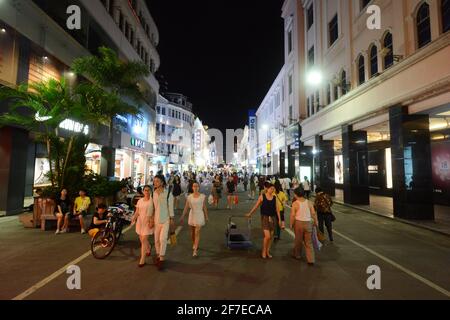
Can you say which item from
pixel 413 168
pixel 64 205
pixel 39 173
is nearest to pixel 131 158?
pixel 39 173

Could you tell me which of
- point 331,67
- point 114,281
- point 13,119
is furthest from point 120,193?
point 331,67

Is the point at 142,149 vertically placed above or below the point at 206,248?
above

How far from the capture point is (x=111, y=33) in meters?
21.7

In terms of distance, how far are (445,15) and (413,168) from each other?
6.29 metres

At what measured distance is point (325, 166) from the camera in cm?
2284

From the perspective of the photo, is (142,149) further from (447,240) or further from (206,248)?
(447,240)

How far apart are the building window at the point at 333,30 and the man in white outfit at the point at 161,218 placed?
20936 millimetres

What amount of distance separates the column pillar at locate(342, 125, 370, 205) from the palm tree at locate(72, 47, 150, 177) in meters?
13.7

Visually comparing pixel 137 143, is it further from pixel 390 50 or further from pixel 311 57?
pixel 390 50

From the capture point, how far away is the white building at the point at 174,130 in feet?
195

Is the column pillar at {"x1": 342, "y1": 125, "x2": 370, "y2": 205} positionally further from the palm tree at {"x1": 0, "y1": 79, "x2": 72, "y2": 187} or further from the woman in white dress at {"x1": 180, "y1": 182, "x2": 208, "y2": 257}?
the palm tree at {"x1": 0, "y1": 79, "x2": 72, "y2": 187}

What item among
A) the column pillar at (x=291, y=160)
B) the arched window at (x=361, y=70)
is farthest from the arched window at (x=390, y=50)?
the column pillar at (x=291, y=160)

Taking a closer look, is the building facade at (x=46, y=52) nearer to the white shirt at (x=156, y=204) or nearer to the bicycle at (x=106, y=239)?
the bicycle at (x=106, y=239)
